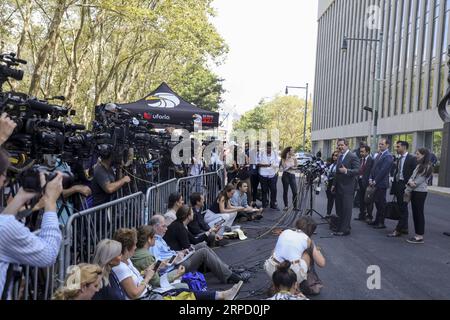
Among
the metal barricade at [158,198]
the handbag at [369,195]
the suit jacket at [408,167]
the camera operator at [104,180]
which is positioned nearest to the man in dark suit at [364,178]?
the handbag at [369,195]

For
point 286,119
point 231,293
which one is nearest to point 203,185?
point 231,293

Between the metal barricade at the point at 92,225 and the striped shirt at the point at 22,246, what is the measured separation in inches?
40.3

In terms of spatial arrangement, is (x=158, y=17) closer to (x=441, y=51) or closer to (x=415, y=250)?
(x=415, y=250)

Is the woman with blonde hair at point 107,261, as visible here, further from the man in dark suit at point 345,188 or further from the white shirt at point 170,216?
the man in dark suit at point 345,188

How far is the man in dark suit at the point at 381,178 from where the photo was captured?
9492mm

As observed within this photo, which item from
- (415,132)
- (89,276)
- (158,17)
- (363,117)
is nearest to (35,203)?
(89,276)

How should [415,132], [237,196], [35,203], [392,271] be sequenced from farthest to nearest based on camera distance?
1. [415,132]
2. [237,196]
3. [392,271]
4. [35,203]

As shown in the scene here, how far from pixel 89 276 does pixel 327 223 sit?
783 centimetres

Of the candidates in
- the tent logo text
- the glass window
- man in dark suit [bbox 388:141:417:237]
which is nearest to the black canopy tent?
the tent logo text

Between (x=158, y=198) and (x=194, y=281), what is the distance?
1955 millimetres

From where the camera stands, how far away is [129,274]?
13.6 feet

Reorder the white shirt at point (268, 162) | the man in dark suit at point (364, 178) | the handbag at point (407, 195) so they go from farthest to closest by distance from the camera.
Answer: the white shirt at point (268, 162)
the man in dark suit at point (364, 178)
the handbag at point (407, 195)

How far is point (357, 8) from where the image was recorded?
48.9 m

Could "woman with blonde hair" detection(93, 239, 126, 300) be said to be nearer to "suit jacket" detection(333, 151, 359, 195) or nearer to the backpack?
the backpack
